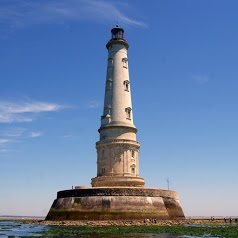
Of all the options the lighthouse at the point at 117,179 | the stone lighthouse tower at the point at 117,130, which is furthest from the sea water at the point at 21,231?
the stone lighthouse tower at the point at 117,130

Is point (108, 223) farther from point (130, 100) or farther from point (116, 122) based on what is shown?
point (130, 100)

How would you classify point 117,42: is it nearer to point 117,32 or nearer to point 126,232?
point 117,32

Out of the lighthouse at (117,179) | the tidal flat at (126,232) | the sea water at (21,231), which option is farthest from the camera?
the lighthouse at (117,179)

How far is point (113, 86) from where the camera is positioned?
Result: 51688mm

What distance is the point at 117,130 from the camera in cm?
4972

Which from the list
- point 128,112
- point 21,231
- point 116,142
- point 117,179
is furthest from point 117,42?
point 21,231

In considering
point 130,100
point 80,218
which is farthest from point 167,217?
point 130,100

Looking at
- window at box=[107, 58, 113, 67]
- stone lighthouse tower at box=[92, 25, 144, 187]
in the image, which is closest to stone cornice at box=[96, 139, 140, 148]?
stone lighthouse tower at box=[92, 25, 144, 187]

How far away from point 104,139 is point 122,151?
306 centimetres

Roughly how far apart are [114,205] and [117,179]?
25.0ft

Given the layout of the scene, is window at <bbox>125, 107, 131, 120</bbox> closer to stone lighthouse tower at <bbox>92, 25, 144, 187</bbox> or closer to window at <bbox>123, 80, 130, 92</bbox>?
stone lighthouse tower at <bbox>92, 25, 144, 187</bbox>

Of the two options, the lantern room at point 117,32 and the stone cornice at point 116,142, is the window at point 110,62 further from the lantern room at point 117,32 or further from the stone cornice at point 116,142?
the stone cornice at point 116,142

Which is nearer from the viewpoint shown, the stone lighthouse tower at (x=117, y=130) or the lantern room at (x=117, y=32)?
the stone lighthouse tower at (x=117, y=130)

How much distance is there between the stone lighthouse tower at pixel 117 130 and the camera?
4822 cm
